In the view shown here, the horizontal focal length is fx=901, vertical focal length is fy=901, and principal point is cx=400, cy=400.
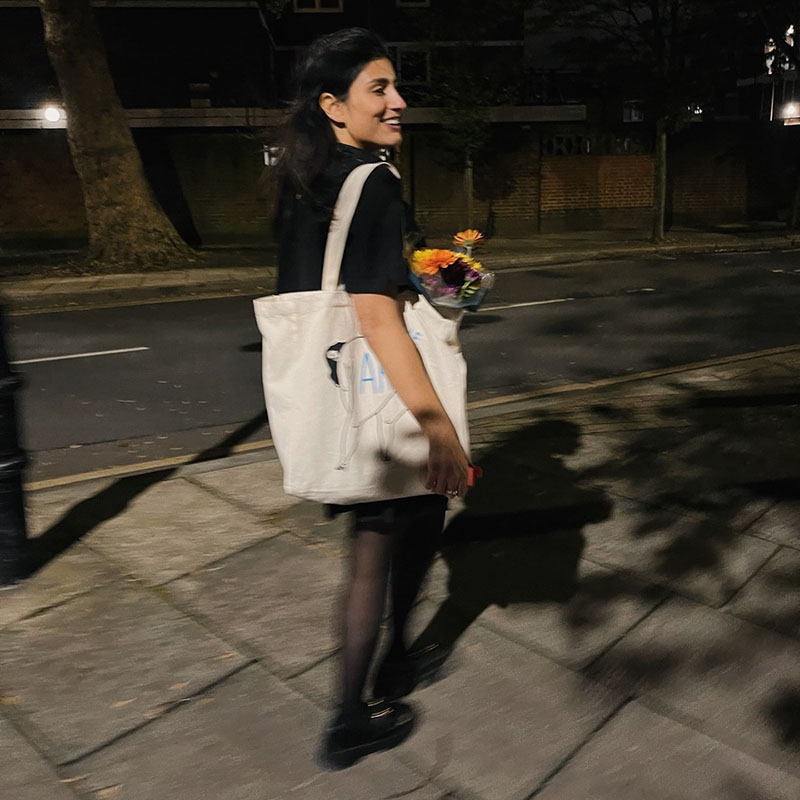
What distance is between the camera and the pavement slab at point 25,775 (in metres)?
2.41

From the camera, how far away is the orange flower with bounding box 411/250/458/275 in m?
2.25

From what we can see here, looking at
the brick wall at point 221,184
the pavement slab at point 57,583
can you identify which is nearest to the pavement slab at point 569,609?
the pavement slab at point 57,583

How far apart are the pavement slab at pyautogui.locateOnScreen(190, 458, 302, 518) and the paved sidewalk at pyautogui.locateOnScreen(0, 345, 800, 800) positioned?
0.05ft

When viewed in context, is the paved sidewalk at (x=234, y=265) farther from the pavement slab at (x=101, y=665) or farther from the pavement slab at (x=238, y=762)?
the pavement slab at (x=238, y=762)

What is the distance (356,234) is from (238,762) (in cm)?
151

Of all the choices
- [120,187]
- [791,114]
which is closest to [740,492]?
[120,187]

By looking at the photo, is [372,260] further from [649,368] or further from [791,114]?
[791,114]

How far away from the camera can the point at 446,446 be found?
2152 mm

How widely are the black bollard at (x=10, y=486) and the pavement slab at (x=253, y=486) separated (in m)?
1.12

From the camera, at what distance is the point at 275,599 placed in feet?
11.5

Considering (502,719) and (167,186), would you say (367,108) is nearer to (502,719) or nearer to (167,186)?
(502,719)

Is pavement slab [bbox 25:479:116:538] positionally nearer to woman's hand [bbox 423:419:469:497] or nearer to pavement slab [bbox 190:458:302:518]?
pavement slab [bbox 190:458:302:518]

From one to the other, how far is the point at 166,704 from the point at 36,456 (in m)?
3.42

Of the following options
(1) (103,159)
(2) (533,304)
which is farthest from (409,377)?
(1) (103,159)
